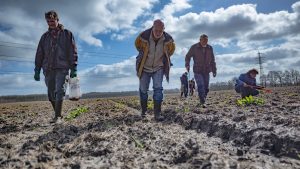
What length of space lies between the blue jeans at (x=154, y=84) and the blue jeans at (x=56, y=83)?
60.4 inches

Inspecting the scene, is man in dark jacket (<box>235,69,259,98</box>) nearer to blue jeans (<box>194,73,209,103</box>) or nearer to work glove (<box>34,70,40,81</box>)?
blue jeans (<box>194,73,209,103</box>)

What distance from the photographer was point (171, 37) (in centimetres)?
719

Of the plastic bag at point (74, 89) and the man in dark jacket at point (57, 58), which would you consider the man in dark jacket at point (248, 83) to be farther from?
the man in dark jacket at point (57, 58)

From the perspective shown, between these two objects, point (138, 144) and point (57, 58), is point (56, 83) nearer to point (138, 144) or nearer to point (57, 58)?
point (57, 58)

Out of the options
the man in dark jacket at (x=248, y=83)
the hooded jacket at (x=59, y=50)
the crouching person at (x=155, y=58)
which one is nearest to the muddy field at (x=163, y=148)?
the crouching person at (x=155, y=58)

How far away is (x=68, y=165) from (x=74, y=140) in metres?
1.23

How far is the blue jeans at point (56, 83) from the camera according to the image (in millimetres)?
6980

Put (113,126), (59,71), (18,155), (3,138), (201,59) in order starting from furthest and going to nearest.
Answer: (201,59), (59,71), (113,126), (3,138), (18,155)

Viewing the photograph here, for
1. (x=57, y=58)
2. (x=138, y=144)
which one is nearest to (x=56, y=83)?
(x=57, y=58)

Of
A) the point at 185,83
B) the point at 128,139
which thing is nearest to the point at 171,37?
the point at 128,139

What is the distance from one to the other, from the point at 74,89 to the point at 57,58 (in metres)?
0.68

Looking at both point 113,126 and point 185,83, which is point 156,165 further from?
point 185,83

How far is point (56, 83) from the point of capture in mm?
7020

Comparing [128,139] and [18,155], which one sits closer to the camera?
[18,155]
